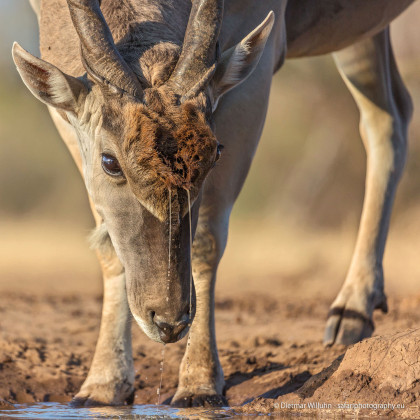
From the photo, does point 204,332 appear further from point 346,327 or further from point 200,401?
point 346,327

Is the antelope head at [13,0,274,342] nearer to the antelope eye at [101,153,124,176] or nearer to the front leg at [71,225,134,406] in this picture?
the antelope eye at [101,153,124,176]

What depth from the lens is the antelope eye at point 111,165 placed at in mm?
4879

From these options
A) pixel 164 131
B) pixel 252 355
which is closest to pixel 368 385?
pixel 164 131

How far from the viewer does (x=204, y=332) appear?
238 inches

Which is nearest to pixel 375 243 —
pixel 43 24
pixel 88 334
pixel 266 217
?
pixel 88 334

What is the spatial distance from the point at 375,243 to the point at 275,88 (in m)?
12.6

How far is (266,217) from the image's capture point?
18.8m

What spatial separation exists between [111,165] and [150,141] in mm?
439

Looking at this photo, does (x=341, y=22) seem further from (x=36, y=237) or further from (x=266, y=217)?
(x=36, y=237)

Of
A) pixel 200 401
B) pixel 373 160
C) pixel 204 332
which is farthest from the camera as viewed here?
pixel 373 160

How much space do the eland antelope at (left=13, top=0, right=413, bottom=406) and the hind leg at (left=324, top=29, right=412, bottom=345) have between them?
0.08m

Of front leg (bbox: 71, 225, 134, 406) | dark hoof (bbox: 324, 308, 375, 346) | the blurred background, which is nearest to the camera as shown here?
front leg (bbox: 71, 225, 134, 406)

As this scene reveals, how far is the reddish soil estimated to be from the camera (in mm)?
4945

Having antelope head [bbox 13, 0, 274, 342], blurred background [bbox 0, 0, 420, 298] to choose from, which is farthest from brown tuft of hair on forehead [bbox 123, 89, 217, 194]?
blurred background [bbox 0, 0, 420, 298]
